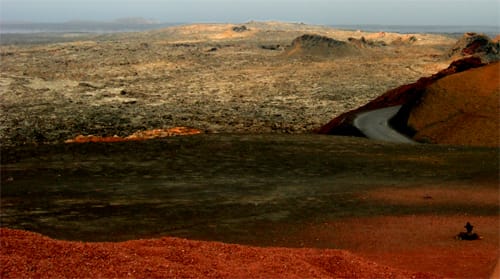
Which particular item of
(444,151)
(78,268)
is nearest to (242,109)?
(444,151)

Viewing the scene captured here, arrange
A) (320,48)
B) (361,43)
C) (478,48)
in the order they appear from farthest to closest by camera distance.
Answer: (361,43) < (320,48) < (478,48)

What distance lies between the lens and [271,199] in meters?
14.4

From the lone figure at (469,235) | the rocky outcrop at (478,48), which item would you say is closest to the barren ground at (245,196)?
the lone figure at (469,235)

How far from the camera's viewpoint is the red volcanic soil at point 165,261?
7.38 m

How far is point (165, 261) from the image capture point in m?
7.96

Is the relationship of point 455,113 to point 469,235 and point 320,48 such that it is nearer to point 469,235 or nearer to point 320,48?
point 469,235

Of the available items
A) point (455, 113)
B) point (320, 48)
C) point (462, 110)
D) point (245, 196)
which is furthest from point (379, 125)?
point (320, 48)

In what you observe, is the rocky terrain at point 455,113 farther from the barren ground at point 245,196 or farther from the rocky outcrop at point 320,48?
the rocky outcrop at point 320,48

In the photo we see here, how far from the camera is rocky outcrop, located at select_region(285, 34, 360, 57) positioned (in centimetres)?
6812

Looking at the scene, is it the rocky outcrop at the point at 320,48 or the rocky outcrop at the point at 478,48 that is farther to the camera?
the rocky outcrop at the point at 320,48

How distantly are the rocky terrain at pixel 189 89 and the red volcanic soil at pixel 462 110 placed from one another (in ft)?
25.3

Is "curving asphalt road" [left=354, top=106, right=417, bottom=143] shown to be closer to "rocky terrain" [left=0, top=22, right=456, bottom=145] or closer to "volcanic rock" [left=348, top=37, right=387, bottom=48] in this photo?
"rocky terrain" [left=0, top=22, right=456, bottom=145]

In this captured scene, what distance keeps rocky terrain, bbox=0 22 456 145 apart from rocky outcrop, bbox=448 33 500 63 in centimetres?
223

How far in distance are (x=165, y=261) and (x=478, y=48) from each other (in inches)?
2224
